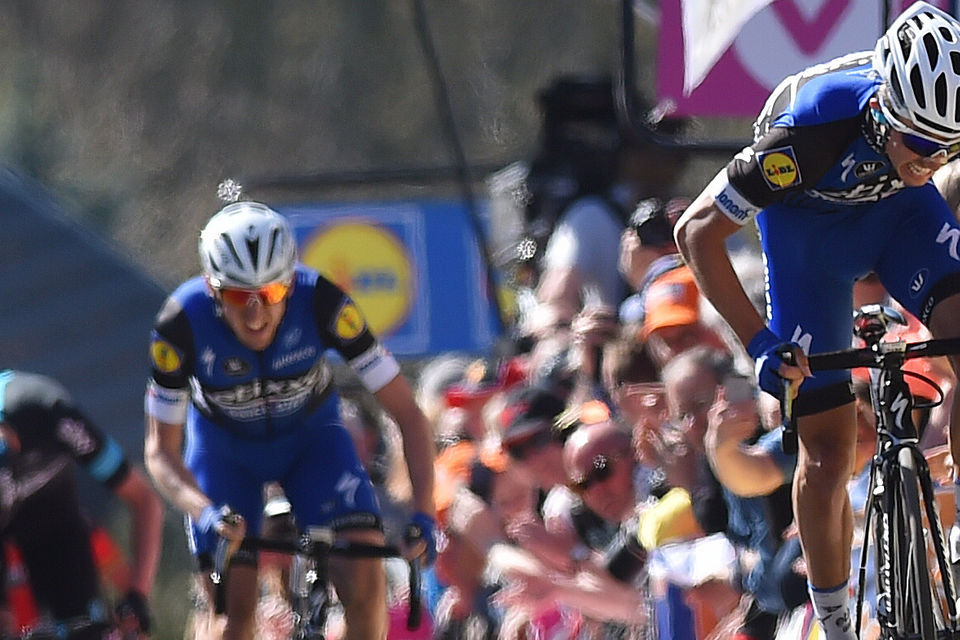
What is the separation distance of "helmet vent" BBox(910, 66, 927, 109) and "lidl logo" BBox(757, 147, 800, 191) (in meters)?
0.47

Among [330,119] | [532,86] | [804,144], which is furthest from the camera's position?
[330,119]

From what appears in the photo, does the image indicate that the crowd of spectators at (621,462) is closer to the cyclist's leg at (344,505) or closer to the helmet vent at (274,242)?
the cyclist's leg at (344,505)

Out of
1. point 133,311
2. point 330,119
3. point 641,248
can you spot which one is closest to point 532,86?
point 330,119

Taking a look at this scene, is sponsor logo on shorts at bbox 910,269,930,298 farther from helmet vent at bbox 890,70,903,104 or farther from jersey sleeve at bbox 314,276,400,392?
jersey sleeve at bbox 314,276,400,392

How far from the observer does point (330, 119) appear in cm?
2992

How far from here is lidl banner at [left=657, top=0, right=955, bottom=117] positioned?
8305 millimetres

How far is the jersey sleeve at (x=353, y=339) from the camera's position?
7.75m

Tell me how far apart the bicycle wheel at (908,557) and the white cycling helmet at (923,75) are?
0.97 meters

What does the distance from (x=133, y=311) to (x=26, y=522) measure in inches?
230

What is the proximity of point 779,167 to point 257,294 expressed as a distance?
7.46ft

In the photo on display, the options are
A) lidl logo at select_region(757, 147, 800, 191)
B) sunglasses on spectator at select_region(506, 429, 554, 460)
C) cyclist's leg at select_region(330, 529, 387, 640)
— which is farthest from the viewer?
sunglasses on spectator at select_region(506, 429, 554, 460)

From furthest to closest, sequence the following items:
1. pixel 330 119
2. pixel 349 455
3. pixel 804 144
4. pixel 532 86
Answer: pixel 330 119 < pixel 532 86 < pixel 349 455 < pixel 804 144

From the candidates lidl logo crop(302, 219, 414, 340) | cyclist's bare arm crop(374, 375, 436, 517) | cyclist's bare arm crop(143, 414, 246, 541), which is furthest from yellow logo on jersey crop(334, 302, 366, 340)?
lidl logo crop(302, 219, 414, 340)

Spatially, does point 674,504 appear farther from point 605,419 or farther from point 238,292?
point 238,292
